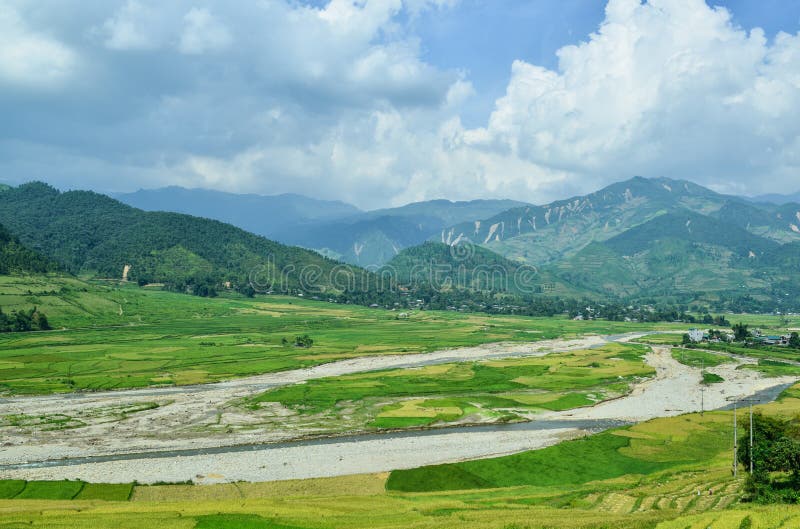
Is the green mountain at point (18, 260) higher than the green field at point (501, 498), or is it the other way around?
the green mountain at point (18, 260)

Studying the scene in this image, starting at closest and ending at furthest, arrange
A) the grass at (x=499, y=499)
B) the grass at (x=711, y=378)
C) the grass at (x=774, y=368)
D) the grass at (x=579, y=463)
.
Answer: the grass at (x=499, y=499), the grass at (x=579, y=463), the grass at (x=711, y=378), the grass at (x=774, y=368)

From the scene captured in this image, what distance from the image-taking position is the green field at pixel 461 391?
69.9m

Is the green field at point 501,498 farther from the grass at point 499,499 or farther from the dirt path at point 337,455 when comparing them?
the dirt path at point 337,455

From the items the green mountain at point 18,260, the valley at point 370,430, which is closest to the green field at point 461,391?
the valley at point 370,430

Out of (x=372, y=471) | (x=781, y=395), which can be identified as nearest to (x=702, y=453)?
(x=372, y=471)

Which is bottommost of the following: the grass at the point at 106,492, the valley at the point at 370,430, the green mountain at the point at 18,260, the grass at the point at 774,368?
the grass at the point at 106,492

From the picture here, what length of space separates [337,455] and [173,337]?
96109mm

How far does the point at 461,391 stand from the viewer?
84.5m

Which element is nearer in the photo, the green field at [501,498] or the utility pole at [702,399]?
the green field at [501,498]

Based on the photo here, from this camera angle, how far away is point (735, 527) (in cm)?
2464

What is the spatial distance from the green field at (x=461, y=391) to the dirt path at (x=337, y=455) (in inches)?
186

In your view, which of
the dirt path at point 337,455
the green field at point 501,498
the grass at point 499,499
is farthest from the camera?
the dirt path at point 337,455

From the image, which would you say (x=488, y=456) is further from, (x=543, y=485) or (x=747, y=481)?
(x=747, y=481)

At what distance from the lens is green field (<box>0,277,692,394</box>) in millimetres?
94000
